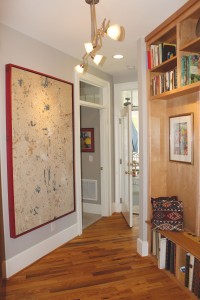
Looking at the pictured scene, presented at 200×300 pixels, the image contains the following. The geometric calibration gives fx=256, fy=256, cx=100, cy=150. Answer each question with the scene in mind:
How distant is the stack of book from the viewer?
90.9 inches

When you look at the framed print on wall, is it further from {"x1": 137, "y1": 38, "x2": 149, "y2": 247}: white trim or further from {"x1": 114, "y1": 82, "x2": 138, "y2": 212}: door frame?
{"x1": 114, "y1": 82, "x2": 138, "y2": 212}: door frame

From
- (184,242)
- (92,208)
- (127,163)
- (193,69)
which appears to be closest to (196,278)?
(184,242)

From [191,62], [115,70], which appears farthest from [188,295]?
[115,70]

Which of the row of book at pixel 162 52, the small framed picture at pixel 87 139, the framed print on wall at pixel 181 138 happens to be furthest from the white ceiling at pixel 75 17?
the small framed picture at pixel 87 139

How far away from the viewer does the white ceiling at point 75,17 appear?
7.55ft

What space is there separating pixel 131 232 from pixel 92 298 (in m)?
1.76

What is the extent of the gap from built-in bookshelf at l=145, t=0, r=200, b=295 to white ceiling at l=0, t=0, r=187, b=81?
0.60 feet

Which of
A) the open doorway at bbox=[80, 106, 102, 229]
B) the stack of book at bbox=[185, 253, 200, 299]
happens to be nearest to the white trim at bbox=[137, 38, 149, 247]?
the stack of book at bbox=[185, 253, 200, 299]

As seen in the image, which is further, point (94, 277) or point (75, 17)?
point (94, 277)

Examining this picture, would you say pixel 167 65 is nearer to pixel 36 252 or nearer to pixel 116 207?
pixel 36 252

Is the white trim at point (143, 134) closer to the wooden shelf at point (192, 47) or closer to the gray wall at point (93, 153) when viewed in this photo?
the wooden shelf at point (192, 47)

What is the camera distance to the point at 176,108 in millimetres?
2994

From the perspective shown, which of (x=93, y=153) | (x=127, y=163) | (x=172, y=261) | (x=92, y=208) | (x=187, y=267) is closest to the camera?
(x=187, y=267)

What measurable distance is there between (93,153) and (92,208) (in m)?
1.12
